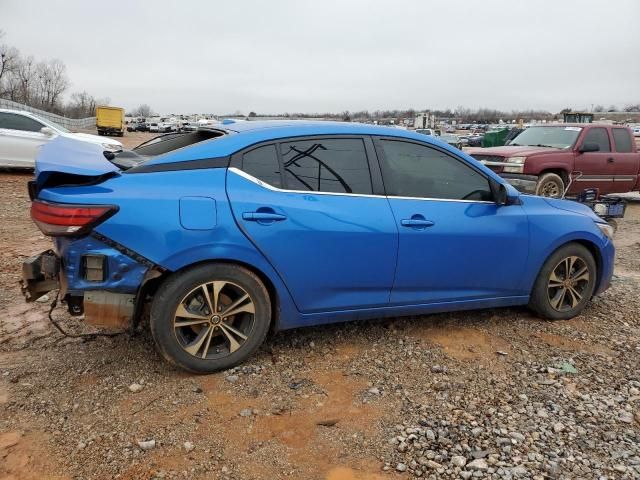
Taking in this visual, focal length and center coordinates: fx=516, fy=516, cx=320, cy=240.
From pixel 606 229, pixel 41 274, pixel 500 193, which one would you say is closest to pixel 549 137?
pixel 606 229

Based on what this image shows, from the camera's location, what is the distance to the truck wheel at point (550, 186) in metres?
9.75

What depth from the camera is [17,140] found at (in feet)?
39.5

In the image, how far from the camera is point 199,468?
8.31ft

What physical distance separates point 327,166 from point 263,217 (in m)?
0.64

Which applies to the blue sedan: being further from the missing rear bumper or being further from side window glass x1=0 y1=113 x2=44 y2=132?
side window glass x1=0 y1=113 x2=44 y2=132

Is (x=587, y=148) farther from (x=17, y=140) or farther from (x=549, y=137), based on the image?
(x=17, y=140)

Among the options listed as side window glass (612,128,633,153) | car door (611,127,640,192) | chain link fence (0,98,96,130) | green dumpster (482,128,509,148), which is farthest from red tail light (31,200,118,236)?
green dumpster (482,128,509,148)

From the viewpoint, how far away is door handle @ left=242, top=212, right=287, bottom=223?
324 cm

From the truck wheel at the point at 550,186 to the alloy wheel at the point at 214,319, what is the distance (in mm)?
7827

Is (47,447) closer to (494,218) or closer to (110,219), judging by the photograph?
(110,219)

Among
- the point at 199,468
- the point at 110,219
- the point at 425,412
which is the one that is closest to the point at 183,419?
the point at 199,468

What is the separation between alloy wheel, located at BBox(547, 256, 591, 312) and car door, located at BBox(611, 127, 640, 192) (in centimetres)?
783

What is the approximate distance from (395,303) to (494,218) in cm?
105

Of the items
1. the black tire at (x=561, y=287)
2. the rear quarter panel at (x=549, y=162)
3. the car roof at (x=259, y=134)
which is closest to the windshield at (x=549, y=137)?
the rear quarter panel at (x=549, y=162)
